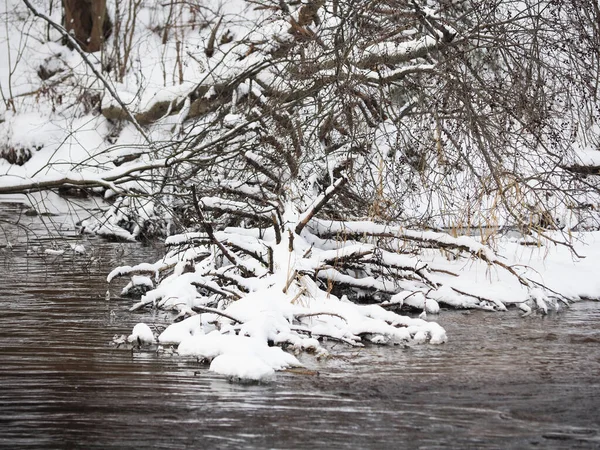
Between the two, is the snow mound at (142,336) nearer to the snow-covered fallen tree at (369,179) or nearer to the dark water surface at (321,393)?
the snow-covered fallen tree at (369,179)

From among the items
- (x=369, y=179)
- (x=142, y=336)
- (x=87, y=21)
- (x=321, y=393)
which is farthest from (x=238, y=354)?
(x=87, y=21)

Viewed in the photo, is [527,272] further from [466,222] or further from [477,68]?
[477,68]

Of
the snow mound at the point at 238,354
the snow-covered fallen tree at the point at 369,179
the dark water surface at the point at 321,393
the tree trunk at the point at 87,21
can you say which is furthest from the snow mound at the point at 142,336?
the tree trunk at the point at 87,21

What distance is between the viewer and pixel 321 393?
5.95 meters

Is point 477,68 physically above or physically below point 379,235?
above

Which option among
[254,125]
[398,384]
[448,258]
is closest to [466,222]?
[448,258]

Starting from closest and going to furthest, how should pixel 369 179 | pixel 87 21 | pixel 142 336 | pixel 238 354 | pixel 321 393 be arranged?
1. pixel 321 393
2. pixel 238 354
3. pixel 142 336
4. pixel 369 179
5. pixel 87 21

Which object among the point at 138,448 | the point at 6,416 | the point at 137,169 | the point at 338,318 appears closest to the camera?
the point at 138,448

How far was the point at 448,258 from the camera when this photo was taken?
33.9 ft

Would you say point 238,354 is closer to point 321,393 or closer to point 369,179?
point 321,393

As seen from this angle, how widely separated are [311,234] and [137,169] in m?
2.03

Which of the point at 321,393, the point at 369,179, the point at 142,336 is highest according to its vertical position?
the point at 369,179

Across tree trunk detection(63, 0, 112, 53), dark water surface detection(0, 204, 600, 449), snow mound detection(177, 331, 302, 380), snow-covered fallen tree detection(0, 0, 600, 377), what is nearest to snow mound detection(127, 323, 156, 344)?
snow-covered fallen tree detection(0, 0, 600, 377)

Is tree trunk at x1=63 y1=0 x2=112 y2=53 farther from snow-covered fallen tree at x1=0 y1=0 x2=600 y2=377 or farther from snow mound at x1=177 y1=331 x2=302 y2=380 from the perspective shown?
snow mound at x1=177 y1=331 x2=302 y2=380
